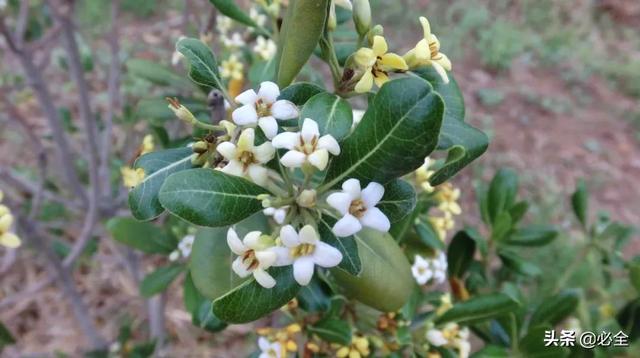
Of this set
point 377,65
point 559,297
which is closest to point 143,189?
point 377,65

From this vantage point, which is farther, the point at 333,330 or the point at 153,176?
the point at 333,330

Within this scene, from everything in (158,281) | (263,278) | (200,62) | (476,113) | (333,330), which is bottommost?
(476,113)

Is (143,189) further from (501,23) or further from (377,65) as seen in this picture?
(501,23)

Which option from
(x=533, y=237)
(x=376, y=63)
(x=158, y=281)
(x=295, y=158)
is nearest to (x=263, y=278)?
(x=295, y=158)

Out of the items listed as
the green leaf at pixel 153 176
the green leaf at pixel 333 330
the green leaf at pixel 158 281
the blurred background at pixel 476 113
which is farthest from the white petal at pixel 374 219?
the blurred background at pixel 476 113

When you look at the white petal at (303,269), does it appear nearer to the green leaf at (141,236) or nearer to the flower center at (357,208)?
the flower center at (357,208)

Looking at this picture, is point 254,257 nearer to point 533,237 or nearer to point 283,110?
point 283,110
